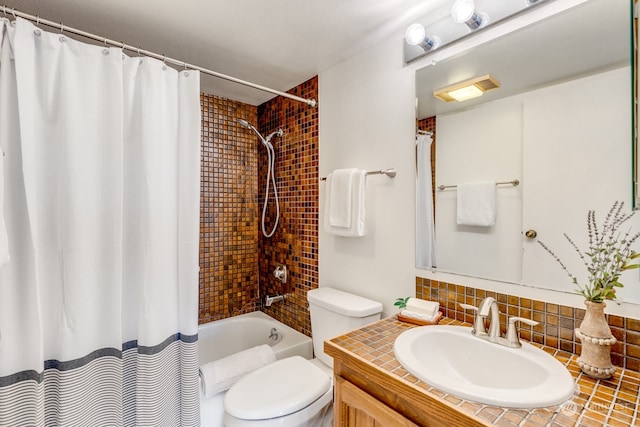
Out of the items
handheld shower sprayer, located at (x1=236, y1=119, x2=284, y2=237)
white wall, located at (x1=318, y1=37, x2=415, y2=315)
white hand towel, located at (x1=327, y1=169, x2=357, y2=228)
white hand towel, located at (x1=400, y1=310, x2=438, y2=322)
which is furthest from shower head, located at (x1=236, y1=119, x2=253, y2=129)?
white hand towel, located at (x1=400, y1=310, x2=438, y2=322)

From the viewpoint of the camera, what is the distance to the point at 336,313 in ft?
5.31

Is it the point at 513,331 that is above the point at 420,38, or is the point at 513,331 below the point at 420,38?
below

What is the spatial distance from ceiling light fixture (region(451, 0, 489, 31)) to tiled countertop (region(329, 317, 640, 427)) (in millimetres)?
1259

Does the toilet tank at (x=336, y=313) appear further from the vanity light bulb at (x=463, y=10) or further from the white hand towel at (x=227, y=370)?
the vanity light bulb at (x=463, y=10)

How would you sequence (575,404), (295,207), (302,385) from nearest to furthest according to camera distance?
(575,404) < (302,385) < (295,207)

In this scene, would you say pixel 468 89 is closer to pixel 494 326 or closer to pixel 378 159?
pixel 378 159

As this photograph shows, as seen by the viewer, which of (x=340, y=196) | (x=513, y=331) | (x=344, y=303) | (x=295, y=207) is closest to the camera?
(x=513, y=331)

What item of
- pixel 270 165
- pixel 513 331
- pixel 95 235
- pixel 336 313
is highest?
pixel 270 165

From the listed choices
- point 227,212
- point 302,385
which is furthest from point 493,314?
point 227,212

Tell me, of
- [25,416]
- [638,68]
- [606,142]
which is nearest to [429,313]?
[606,142]

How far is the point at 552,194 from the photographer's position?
106 cm

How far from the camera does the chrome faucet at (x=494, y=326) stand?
3.46 feet

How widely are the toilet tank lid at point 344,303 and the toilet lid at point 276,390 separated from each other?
312 millimetres

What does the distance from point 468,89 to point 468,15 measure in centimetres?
27
